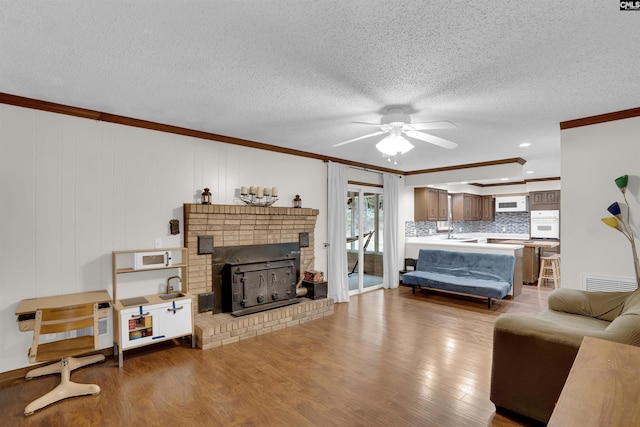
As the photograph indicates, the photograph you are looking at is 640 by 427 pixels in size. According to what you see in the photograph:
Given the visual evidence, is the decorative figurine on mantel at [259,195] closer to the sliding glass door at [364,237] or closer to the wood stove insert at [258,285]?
the wood stove insert at [258,285]

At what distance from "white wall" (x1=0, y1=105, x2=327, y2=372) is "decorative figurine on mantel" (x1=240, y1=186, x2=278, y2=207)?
0.31 metres

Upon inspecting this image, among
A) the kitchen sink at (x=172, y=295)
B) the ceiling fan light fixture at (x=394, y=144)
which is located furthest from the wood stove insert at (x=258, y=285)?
the ceiling fan light fixture at (x=394, y=144)

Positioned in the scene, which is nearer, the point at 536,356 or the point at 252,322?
the point at 536,356

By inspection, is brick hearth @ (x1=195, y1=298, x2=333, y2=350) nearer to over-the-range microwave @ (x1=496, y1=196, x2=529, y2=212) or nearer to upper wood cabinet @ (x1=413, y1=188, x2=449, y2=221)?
upper wood cabinet @ (x1=413, y1=188, x2=449, y2=221)

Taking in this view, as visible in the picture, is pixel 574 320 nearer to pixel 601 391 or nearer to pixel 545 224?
pixel 601 391

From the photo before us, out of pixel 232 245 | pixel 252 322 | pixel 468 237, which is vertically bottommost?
pixel 252 322

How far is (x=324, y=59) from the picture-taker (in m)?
2.17

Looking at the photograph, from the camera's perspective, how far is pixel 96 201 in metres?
3.26

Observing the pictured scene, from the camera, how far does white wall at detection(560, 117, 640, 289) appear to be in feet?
10.4

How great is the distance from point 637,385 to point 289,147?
14.4ft

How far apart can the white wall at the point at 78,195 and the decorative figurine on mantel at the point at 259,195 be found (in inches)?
12.0

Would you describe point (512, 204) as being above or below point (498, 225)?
above

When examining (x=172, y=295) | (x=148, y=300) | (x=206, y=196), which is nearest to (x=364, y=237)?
(x=206, y=196)

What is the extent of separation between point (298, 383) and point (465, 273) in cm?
426
